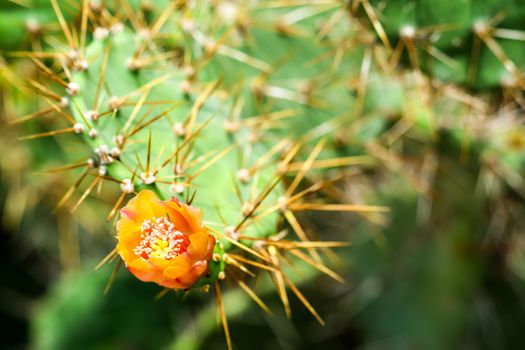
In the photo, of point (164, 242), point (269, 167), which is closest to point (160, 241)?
point (164, 242)

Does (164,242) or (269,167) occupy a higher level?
(164,242)

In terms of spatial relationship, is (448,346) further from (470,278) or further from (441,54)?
(441,54)

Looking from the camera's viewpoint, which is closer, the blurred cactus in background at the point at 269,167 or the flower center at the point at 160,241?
the flower center at the point at 160,241

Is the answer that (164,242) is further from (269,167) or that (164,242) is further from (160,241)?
(269,167)

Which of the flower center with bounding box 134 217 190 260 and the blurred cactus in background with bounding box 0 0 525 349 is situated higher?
the flower center with bounding box 134 217 190 260

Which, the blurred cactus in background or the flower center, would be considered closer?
the flower center

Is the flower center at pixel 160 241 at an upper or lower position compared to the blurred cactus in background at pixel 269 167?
upper

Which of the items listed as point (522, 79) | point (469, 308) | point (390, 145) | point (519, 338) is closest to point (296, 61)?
point (390, 145)
